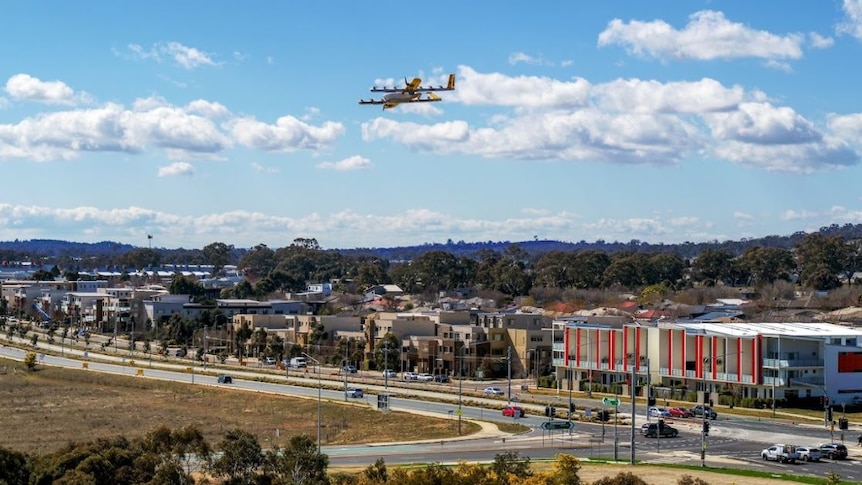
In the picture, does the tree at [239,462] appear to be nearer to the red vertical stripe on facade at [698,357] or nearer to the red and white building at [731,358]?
the red and white building at [731,358]

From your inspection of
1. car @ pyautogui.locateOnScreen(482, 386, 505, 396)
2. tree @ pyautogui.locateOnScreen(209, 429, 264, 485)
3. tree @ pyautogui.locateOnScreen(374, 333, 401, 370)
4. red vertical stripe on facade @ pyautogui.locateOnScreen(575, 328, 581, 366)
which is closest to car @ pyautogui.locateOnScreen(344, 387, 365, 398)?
car @ pyautogui.locateOnScreen(482, 386, 505, 396)

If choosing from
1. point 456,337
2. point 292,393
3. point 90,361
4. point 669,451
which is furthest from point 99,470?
point 90,361

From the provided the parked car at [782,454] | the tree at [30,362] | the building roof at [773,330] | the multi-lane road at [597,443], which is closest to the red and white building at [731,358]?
the building roof at [773,330]

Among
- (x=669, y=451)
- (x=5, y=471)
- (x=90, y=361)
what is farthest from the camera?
(x=90, y=361)

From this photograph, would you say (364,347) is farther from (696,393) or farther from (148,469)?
(148,469)

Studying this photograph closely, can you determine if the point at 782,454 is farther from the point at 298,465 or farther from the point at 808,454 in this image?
the point at 298,465

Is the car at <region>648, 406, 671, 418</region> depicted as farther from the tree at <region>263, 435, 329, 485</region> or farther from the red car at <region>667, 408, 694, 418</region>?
the tree at <region>263, 435, 329, 485</region>
